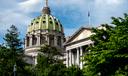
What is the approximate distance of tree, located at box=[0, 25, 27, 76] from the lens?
7331cm

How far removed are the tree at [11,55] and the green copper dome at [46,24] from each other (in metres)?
82.2

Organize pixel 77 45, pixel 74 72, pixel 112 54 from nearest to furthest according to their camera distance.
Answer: pixel 112 54
pixel 74 72
pixel 77 45

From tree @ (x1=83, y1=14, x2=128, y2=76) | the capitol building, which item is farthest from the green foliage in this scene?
the capitol building

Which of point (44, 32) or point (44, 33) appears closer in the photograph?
point (44, 33)

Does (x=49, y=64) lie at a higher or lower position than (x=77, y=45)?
lower

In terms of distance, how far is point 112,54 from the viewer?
155 ft

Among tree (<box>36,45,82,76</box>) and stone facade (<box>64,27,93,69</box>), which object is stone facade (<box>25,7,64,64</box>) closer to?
stone facade (<box>64,27,93,69</box>)

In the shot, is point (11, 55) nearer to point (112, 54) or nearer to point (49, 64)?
point (49, 64)

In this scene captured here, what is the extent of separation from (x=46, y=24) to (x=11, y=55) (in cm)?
8744

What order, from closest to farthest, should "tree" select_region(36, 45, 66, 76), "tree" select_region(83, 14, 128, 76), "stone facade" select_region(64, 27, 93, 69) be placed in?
"tree" select_region(83, 14, 128, 76) < "tree" select_region(36, 45, 66, 76) < "stone facade" select_region(64, 27, 93, 69)

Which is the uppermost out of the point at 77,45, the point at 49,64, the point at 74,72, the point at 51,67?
the point at 77,45

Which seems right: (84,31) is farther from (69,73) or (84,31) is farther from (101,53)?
(101,53)

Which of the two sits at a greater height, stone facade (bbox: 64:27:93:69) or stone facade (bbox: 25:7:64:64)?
stone facade (bbox: 25:7:64:64)

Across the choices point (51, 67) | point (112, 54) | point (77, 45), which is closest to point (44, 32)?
point (77, 45)
